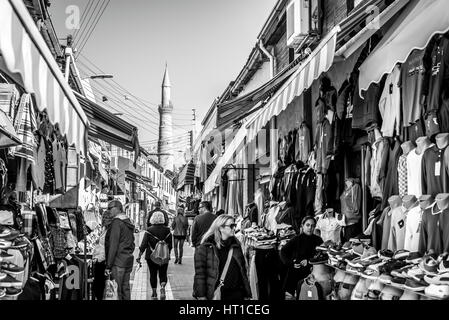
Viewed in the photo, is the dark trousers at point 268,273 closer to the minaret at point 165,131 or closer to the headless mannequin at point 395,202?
the headless mannequin at point 395,202

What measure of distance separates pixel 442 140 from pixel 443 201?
1.98 feet

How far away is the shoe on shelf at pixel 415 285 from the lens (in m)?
4.37

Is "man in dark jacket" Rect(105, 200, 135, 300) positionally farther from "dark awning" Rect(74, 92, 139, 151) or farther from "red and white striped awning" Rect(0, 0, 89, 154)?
"red and white striped awning" Rect(0, 0, 89, 154)

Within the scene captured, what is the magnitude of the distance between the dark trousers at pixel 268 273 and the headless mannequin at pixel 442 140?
12.9 ft

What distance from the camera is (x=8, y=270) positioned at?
5.07 meters

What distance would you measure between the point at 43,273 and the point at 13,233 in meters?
1.10

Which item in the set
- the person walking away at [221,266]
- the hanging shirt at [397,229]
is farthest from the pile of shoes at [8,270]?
the hanging shirt at [397,229]

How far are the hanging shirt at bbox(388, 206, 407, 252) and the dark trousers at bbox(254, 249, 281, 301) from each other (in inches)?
114

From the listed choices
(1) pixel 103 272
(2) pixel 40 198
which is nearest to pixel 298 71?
(2) pixel 40 198

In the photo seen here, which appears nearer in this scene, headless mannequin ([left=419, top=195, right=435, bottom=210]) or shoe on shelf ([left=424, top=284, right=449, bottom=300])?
shoe on shelf ([left=424, top=284, right=449, bottom=300])

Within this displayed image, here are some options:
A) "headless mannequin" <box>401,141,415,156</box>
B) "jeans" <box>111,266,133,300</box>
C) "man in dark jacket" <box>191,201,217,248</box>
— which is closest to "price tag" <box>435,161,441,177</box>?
"headless mannequin" <box>401,141,415,156</box>

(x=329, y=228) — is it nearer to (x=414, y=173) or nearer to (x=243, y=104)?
(x=414, y=173)

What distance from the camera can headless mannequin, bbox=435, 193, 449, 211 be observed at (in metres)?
4.89

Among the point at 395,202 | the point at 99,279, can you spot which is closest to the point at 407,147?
the point at 395,202
